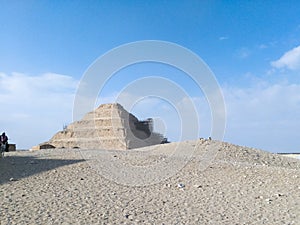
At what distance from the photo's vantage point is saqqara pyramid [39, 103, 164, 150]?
51.3m

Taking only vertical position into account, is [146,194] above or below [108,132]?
below

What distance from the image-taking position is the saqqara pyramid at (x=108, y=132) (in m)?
51.3

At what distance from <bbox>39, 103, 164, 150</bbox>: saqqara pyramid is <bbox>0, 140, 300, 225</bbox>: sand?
37672 mm

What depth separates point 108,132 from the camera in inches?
2261

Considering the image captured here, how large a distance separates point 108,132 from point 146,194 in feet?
163

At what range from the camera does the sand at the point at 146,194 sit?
20.7 feet

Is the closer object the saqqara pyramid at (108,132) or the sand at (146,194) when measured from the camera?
the sand at (146,194)

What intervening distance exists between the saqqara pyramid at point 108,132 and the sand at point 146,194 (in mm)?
37672

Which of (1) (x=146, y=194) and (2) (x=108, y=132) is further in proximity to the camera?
(2) (x=108, y=132)

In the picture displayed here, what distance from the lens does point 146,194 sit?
8422 millimetres

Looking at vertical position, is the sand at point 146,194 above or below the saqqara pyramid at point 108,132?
below

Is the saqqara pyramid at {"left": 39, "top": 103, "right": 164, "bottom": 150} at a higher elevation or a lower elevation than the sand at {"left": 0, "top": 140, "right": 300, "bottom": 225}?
higher

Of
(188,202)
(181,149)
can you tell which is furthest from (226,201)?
(181,149)

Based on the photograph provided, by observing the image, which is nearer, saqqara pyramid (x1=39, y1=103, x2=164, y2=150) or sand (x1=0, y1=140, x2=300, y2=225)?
sand (x1=0, y1=140, x2=300, y2=225)
